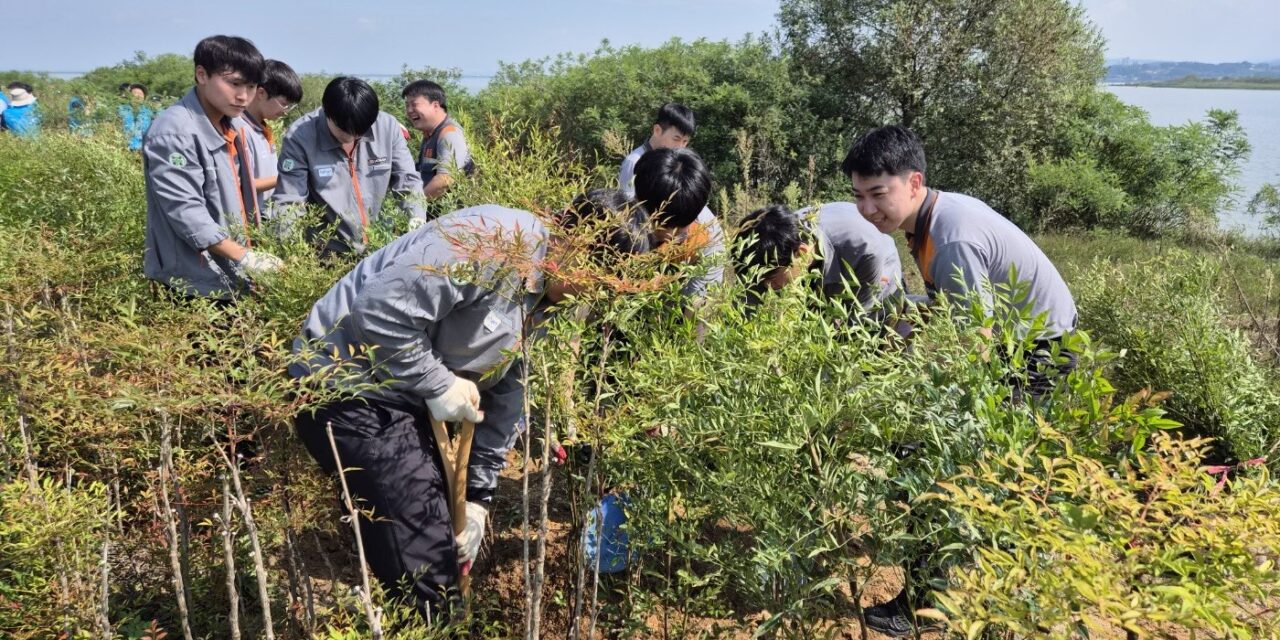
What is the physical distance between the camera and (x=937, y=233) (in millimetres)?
2289

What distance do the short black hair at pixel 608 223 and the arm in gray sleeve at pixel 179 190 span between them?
1358mm

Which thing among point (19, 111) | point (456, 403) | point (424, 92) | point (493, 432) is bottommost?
point (493, 432)

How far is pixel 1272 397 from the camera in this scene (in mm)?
2725

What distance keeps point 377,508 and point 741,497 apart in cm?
91

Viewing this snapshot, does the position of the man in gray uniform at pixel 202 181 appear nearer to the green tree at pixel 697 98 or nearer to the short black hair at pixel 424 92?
the short black hair at pixel 424 92

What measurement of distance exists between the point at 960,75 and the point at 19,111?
34.7 ft

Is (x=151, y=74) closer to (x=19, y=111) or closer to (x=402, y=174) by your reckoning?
(x=19, y=111)

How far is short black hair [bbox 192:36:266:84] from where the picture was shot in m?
2.62

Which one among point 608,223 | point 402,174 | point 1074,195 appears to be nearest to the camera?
point 608,223

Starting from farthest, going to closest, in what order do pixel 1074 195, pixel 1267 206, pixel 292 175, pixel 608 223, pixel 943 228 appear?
pixel 1074 195 → pixel 1267 206 → pixel 292 175 → pixel 943 228 → pixel 608 223

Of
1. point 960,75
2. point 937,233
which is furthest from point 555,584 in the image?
point 960,75

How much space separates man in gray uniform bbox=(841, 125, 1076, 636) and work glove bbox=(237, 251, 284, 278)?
5.54ft

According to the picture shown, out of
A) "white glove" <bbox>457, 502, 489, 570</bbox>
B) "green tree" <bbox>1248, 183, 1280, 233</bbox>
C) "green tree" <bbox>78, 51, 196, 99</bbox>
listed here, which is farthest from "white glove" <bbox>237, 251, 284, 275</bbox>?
"green tree" <bbox>78, 51, 196, 99</bbox>

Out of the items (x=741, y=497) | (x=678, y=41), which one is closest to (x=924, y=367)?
(x=741, y=497)
